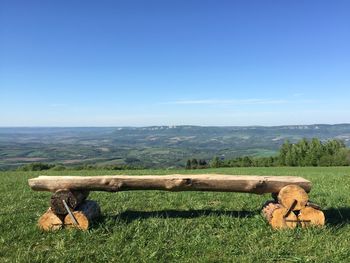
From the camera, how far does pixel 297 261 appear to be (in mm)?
6086

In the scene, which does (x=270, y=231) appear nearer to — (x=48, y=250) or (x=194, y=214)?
(x=194, y=214)

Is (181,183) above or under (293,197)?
above

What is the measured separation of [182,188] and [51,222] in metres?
2.89

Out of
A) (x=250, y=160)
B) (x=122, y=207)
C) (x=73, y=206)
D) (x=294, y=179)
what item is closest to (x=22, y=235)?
(x=73, y=206)

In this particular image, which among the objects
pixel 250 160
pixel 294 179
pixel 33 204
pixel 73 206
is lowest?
pixel 250 160

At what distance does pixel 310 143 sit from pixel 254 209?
8308cm

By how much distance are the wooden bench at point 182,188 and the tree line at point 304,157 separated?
68660mm

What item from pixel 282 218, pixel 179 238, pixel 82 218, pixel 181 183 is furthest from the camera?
pixel 181 183

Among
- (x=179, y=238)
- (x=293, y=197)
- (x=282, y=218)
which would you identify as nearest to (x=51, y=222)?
(x=179, y=238)

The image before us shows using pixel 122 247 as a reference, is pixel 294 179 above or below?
above

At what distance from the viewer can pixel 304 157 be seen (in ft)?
276

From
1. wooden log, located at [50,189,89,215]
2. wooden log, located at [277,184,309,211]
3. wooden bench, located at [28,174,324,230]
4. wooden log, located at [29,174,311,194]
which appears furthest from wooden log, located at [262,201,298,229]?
wooden log, located at [50,189,89,215]

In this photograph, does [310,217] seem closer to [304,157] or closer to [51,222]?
[51,222]

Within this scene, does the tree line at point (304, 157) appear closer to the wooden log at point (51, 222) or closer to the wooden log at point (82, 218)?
the wooden log at point (82, 218)
